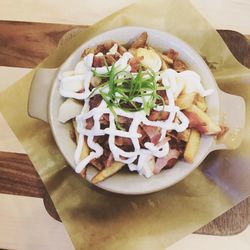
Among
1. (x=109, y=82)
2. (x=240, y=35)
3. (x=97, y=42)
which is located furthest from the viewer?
(x=240, y=35)

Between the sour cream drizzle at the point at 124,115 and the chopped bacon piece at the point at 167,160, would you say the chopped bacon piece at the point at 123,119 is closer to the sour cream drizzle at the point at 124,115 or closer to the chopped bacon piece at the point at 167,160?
the sour cream drizzle at the point at 124,115

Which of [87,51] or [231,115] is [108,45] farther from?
[231,115]

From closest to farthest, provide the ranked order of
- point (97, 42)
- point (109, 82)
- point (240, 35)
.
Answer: point (109, 82) < point (97, 42) < point (240, 35)

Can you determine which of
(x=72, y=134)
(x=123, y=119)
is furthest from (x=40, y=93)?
(x=123, y=119)

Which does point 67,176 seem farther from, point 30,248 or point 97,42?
point 97,42

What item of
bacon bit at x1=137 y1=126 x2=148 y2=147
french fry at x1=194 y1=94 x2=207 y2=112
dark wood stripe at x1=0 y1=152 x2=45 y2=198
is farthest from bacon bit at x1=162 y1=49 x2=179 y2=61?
dark wood stripe at x1=0 y1=152 x2=45 y2=198

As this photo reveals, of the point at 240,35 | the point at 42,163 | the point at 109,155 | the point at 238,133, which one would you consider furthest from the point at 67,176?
the point at 240,35
